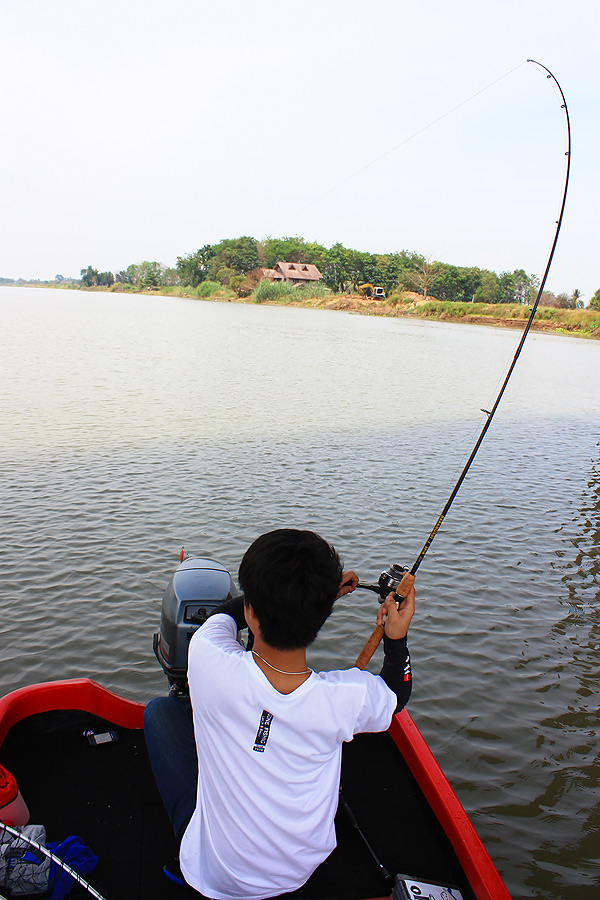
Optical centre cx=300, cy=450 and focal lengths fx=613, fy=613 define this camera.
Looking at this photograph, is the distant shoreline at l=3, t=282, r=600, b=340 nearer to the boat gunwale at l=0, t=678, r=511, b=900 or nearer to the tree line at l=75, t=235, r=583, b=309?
the tree line at l=75, t=235, r=583, b=309

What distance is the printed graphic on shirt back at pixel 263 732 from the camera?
149 cm

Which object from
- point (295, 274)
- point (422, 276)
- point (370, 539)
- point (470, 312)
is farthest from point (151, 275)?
point (370, 539)

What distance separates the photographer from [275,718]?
1491 mm

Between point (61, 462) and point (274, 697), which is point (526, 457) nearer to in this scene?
point (61, 462)

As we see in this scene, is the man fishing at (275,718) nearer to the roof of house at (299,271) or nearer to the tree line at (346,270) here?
the tree line at (346,270)

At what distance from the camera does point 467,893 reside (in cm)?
216

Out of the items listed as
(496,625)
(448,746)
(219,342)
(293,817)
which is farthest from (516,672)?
(219,342)

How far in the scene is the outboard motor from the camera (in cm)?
272

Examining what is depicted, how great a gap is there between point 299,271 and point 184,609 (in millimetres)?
95790

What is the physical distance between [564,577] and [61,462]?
6.30 m

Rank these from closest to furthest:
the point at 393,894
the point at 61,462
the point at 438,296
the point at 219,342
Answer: the point at 393,894 → the point at 61,462 → the point at 219,342 → the point at 438,296

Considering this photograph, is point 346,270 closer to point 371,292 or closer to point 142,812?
point 371,292

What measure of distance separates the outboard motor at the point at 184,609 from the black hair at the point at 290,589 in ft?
4.30

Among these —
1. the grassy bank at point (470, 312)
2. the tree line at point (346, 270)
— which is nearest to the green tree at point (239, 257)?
the tree line at point (346, 270)
